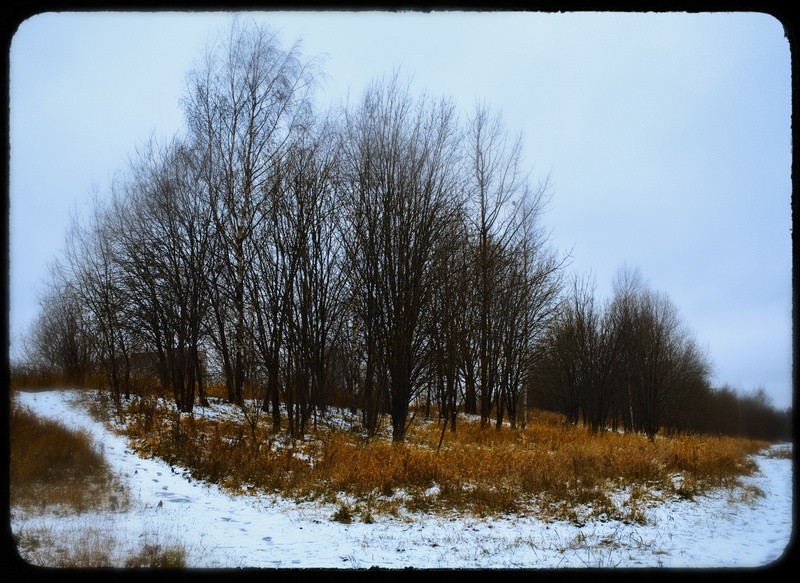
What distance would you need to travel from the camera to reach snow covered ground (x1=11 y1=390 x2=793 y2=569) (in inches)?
194

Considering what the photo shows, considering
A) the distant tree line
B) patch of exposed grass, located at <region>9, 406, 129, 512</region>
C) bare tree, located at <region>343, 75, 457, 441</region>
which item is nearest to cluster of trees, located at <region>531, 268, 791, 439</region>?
the distant tree line

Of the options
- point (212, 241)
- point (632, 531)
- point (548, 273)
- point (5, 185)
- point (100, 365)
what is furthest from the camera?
point (548, 273)

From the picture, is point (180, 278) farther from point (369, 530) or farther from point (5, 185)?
point (5, 185)

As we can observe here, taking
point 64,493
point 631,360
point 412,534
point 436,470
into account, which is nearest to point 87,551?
point 64,493

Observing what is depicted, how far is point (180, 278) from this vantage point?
15688 mm

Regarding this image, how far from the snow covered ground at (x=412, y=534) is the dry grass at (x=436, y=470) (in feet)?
1.50

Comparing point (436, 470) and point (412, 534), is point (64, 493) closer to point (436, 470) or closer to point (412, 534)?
point (412, 534)

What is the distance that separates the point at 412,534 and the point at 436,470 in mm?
2821

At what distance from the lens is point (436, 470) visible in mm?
8906

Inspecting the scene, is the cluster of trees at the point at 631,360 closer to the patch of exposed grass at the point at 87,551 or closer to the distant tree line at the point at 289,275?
the distant tree line at the point at 289,275

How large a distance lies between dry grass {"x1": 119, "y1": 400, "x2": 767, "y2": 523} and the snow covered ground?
0.46 metres

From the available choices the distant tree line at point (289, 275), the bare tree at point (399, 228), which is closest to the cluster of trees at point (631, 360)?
the distant tree line at point (289, 275)

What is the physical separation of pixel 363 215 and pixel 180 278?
20.7ft

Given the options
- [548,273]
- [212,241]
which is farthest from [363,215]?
[548,273]
